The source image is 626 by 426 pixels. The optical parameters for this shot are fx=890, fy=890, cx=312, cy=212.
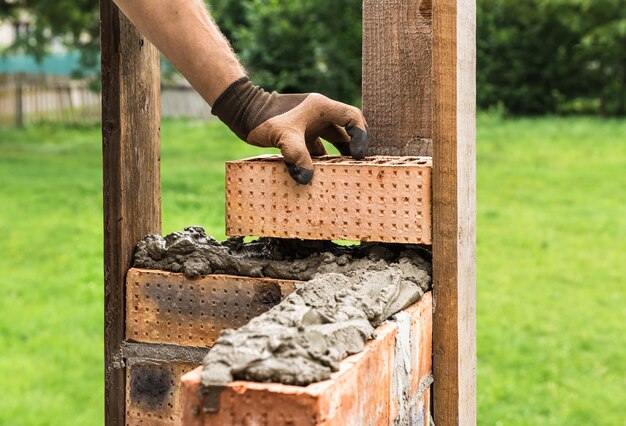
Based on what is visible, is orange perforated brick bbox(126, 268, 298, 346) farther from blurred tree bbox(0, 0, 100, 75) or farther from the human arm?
blurred tree bbox(0, 0, 100, 75)

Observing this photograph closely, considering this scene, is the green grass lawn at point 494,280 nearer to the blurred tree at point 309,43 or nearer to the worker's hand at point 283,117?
the blurred tree at point 309,43

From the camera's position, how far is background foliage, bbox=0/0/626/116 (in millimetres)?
14844

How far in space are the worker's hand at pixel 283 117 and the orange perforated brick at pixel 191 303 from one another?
12.3 inches

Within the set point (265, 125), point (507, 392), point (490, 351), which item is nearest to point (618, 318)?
point (490, 351)

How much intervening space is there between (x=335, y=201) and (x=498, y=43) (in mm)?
18652

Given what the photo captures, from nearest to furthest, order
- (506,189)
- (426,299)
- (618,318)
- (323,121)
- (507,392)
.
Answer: (426,299)
(323,121)
(507,392)
(618,318)
(506,189)

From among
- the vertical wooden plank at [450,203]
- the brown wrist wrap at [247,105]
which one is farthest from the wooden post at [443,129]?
the brown wrist wrap at [247,105]

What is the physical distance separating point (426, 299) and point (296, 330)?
2.06 feet

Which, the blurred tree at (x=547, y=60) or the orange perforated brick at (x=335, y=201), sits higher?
the blurred tree at (x=547, y=60)

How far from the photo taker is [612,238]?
8281 millimetres

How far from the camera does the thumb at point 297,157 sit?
2.07 m

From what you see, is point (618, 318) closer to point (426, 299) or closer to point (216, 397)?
point (426, 299)

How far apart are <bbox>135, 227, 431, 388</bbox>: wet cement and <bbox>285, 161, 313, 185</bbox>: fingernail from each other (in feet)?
0.68

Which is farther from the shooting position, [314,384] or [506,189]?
[506,189]
